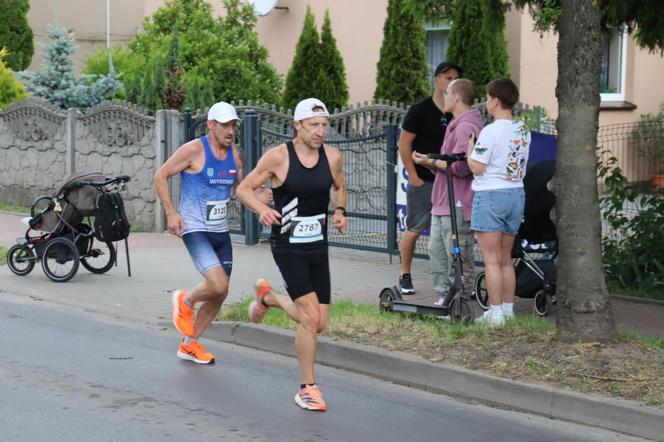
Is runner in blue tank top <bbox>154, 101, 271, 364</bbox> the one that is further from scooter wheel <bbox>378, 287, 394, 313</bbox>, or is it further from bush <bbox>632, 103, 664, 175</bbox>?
bush <bbox>632, 103, 664, 175</bbox>

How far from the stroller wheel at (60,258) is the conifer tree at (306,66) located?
10.3 m

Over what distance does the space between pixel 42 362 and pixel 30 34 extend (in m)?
26.0

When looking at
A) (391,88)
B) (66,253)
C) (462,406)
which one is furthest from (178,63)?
(462,406)

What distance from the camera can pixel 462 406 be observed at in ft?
23.9

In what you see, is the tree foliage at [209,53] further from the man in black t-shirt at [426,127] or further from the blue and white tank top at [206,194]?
the blue and white tank top at [206,194]

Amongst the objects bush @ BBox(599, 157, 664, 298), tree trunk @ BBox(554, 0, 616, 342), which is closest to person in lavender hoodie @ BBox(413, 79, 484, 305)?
tree trunk @ BBox(554, 0, 616, 342)

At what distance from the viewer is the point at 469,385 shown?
7.45m

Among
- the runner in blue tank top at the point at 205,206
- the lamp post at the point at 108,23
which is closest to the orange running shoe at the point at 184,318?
the runner in blue tank top at the point at 205,206

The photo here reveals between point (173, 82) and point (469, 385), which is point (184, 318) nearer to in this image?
point (469, 385)

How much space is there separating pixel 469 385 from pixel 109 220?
5.52 m

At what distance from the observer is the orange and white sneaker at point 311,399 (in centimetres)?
702

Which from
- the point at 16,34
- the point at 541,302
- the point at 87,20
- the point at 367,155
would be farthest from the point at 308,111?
the point at 87,20

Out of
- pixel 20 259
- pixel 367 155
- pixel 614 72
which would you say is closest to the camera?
pixel 20 259

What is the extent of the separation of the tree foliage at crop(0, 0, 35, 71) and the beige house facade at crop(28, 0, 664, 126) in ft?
18.2
